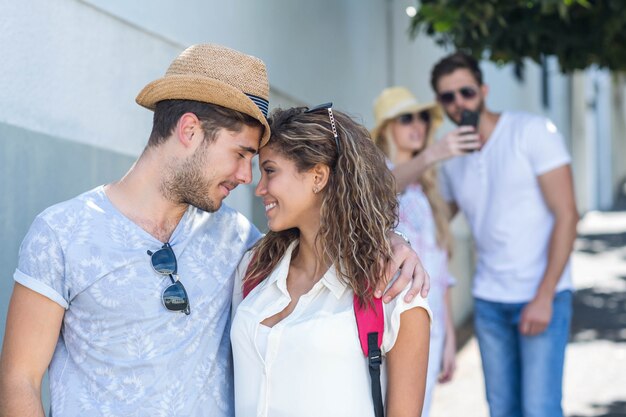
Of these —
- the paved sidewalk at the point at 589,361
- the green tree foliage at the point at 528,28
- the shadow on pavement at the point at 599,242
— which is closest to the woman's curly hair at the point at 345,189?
the green tree foliage at the point at 528,28

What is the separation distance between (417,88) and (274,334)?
286 inches

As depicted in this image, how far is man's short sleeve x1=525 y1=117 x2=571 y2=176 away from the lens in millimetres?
4711

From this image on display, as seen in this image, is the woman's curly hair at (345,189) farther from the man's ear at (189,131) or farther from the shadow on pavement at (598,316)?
the shadow on pavement at (598,316)

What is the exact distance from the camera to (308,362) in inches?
112

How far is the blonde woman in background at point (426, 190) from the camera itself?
15.5ft

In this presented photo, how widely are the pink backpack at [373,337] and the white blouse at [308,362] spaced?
2 cm

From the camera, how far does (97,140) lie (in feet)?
13.0

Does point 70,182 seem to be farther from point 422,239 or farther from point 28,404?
point 422,239

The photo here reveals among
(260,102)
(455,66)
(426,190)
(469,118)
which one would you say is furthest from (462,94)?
(260,102)

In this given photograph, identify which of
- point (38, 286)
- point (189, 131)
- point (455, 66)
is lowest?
point (38, 286)

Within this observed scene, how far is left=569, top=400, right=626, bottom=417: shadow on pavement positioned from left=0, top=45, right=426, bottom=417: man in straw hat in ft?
15.4

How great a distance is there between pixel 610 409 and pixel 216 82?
215 inches

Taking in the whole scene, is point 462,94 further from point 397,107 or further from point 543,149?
point 543,149

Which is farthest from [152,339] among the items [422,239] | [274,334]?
[422,239]
